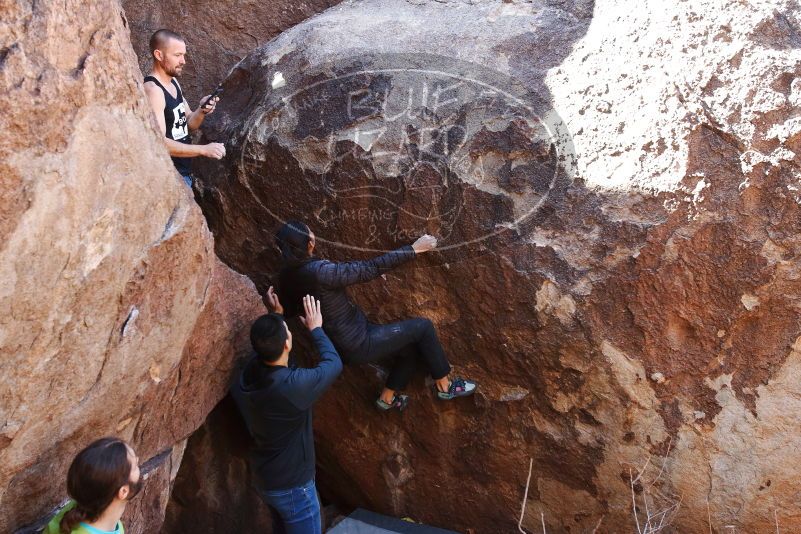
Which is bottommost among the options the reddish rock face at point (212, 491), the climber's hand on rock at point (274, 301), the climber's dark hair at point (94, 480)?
the reddish rock face at point (212, 491)

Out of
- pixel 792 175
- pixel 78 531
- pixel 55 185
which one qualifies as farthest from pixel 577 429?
pixel 55 185

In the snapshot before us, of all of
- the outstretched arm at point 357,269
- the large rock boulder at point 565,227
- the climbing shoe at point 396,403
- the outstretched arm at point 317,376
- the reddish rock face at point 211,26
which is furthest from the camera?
the reddish rock face at point 211,26

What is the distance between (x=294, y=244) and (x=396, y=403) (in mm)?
856

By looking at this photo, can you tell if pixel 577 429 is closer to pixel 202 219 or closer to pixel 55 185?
pixel 202 219

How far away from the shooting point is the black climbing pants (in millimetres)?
3172

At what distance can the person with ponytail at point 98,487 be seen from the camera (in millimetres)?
2080

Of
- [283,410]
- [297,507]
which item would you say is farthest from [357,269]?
Result: [297,507]

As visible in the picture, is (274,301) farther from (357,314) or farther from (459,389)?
(459,389)

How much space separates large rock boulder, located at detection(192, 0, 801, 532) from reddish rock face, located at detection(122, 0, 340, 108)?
78 centimetres

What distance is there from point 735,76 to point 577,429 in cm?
139

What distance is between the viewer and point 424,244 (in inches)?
124

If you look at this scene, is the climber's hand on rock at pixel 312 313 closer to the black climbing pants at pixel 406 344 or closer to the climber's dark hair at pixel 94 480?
the black climbing pants at pixel 406 344

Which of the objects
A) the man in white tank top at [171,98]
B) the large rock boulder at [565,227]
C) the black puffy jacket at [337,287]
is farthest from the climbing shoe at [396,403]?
the man in white tank top at [171,98]

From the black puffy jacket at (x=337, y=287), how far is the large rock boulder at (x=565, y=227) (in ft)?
0.88
